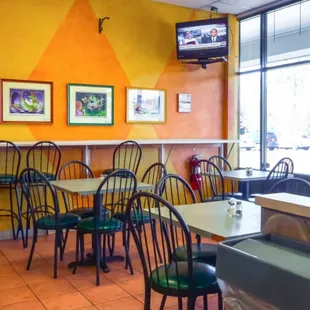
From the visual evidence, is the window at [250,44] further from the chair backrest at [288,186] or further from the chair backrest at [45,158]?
the chair backrest at [45,158]

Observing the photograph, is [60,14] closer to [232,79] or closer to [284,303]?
[232,79]

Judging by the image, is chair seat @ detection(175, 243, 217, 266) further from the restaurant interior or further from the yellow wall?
the yellow wall

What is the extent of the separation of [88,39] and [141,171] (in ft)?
6.56

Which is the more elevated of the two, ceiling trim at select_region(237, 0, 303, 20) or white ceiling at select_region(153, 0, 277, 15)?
white ceiling at select_region(153, 0, 277, 15)

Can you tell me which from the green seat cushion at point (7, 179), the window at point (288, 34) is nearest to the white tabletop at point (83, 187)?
the green seat cushion at point (7, 179)

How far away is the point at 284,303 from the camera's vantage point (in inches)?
50.3

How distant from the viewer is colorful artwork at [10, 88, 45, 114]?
5277 millimetres

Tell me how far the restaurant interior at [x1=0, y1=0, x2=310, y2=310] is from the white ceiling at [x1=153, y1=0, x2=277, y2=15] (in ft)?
0.15

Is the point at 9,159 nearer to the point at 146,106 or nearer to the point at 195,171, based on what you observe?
the point at 146,106

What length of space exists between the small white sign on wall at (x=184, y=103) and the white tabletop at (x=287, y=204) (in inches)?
195

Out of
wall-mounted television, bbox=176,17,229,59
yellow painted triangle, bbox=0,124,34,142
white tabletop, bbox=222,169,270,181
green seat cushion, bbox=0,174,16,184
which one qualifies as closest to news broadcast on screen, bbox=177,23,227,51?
wall-mounted television, bbox=176,17,229,59

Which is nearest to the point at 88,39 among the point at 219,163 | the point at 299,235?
the point at 219,163

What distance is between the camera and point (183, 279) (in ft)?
7.56

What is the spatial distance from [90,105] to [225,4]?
2598 millimetres
